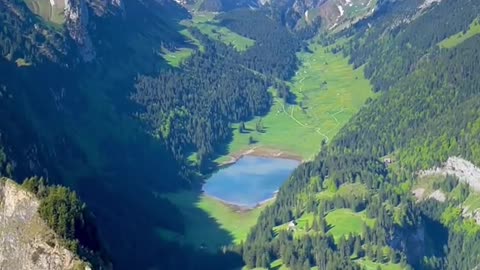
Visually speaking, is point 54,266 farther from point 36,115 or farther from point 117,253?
point 36,115

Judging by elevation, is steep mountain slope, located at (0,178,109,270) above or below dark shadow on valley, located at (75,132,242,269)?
below

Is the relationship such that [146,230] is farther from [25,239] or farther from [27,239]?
[27,239]

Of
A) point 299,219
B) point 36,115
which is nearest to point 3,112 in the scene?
point 36,115

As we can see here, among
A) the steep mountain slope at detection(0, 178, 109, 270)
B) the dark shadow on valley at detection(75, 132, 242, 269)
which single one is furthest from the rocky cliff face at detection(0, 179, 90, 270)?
the dark shadow on valley at detection(75, 132, 242, 269)

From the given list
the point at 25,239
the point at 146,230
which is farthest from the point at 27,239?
the point at 146,230

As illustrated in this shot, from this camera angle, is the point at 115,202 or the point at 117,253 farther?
the point at 115,202

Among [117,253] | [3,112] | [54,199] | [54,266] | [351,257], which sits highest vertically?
[3,112]

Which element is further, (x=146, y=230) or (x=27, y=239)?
(x=146, y=230)

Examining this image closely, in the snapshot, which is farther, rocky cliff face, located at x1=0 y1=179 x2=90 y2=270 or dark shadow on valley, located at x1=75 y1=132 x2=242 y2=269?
dark shadow on valley, located at x1=75 y1=132 x2=242 y2=269

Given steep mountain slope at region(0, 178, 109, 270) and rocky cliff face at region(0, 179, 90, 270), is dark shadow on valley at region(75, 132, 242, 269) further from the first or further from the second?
steep mountain slope at region(0, 178, 109, 270)
